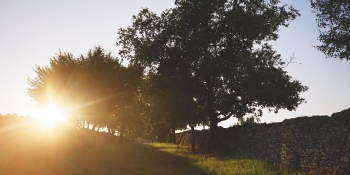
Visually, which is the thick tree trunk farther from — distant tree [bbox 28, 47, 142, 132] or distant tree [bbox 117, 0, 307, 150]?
distant tree [bbox 28, 47, 142, 132]

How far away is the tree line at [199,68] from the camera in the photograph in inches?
1122

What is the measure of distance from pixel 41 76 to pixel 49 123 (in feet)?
19.7

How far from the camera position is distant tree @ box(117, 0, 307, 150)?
2816 centimetres

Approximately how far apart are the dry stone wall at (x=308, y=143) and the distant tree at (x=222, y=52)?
3.92 meters

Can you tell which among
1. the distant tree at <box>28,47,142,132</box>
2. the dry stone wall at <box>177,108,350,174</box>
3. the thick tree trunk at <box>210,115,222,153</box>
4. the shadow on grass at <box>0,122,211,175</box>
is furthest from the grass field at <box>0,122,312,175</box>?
the thick tree trunk at <box>210,115,222,153</box>

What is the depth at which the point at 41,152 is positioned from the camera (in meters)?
21.4

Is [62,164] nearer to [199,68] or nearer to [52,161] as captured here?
[52,161]

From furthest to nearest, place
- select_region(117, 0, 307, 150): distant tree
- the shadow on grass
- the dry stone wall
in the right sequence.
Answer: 1. select_region(117, 0, 307, 150): distant tree
2. the shadow on grass
3. the dry stone wall

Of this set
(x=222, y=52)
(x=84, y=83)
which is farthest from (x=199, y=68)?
(x=84, y=83)

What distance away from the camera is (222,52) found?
103ft

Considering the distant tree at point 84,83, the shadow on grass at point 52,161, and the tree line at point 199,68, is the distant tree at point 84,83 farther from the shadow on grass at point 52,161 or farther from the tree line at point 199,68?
the shadow on grass at point 52,161

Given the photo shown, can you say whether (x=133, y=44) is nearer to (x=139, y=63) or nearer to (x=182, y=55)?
(x=139, y=63)

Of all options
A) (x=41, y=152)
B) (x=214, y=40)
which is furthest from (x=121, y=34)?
(x=41, y=152)

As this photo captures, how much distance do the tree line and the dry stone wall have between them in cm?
A: 425
